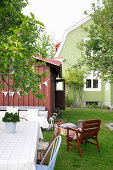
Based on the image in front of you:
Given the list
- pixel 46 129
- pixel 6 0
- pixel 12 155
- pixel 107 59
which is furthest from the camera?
pixel 46 129

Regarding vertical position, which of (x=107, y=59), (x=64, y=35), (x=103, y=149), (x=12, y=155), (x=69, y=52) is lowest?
(x=103, y=149)

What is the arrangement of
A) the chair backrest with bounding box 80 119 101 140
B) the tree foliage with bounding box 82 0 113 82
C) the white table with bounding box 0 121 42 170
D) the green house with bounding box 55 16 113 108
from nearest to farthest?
the white table with bounding box 0 121 42 170 < the chair backrest with bounding box 80 119 101 140 < the tree foliage with bounding box 82 0 113 82 < the green house with bounding box 55 16 113 108

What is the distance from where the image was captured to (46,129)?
764 cm

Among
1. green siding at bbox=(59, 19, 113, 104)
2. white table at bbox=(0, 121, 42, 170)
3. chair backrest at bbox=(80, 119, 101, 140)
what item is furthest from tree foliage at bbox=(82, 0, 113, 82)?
green siding at bbox=(59, 19, 113, 104)

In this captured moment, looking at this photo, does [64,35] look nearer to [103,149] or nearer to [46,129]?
[46,129]

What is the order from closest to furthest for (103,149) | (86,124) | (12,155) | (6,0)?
(12,155), (6,0), (86,124), (103,149)

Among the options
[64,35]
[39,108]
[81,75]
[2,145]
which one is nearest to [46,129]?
[39,108]

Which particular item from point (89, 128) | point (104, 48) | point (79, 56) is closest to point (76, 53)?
point (79, 56)

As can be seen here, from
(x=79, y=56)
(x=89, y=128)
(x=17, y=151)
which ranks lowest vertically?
(x=89, y=128)

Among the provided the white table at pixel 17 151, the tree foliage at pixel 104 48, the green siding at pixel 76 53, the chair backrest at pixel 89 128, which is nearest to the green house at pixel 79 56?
the green siding at pixel 76 53

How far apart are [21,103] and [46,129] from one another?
6.81ft

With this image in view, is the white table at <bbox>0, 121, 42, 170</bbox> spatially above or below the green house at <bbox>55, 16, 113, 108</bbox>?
below

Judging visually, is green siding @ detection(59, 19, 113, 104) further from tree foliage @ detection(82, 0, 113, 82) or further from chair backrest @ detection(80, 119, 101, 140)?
chair backrest @ detection(80, 119, 101, 140)

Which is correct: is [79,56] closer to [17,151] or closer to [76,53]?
[76,53]
